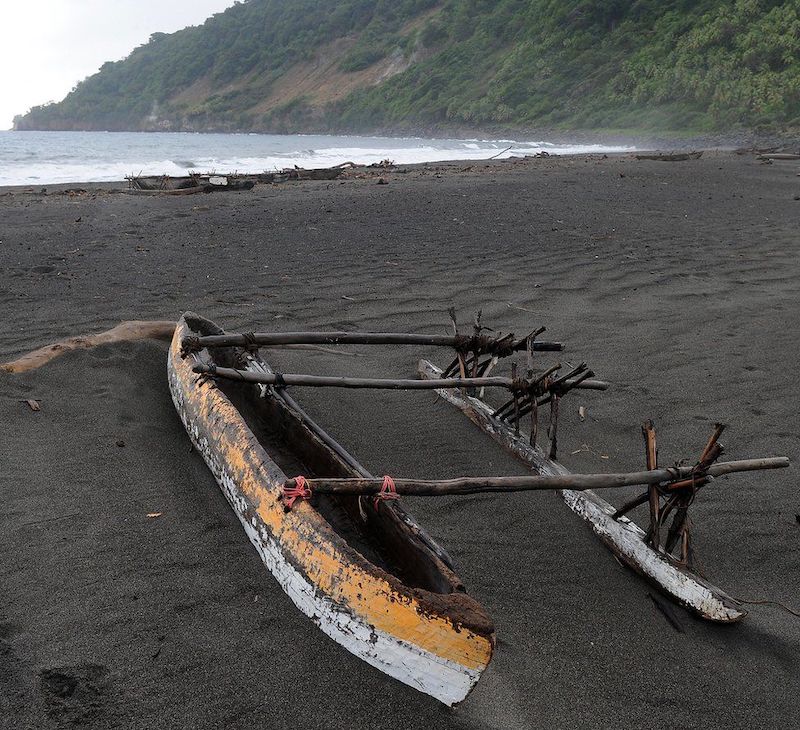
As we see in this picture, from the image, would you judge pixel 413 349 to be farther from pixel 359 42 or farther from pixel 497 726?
pixel 359 42

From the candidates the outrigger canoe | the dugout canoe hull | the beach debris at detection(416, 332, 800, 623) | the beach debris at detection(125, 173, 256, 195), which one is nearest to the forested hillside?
the beach debris at detection(125, 173, 256, 195)

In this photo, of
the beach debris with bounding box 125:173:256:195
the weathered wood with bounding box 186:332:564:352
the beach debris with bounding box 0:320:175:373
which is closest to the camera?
the weathered wood with bounding box 186:332:564:352

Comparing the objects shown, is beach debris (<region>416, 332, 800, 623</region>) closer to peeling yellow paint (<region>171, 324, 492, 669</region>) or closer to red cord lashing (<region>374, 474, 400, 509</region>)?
red cord lashing (<region>374, 474, 400, 509</region>)

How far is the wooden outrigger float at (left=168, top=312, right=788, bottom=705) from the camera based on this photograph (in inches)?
74.9

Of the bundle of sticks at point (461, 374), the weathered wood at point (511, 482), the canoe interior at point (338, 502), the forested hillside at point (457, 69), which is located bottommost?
the canoe interior at point (338, 502)

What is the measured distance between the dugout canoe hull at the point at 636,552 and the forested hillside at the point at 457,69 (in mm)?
33535

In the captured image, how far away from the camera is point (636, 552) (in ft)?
8.91

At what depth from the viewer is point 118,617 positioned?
2.30 metres

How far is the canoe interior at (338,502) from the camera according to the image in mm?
2299

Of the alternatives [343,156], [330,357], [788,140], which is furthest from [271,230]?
[788,140]

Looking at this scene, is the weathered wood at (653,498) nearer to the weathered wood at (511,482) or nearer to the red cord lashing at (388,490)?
the weathered wood at (511,482)

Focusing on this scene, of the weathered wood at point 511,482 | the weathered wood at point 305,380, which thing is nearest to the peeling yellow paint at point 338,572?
the weathered wood at point 511,482

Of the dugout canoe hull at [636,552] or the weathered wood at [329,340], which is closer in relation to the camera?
the dugout canoe hull at [636,552]

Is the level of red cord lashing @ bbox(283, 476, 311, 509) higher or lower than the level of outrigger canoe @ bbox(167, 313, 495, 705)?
higher
